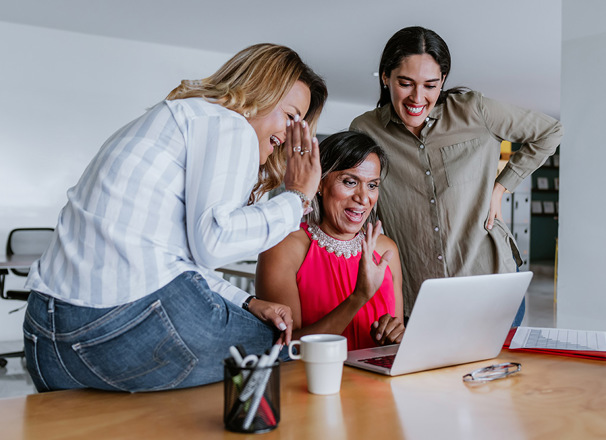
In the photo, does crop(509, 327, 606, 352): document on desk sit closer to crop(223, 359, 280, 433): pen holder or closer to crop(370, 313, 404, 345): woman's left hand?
crop(370, 313, 404, 345): woman's left hand

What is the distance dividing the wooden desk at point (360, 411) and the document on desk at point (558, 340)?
265mm

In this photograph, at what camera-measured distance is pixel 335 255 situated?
203 cm

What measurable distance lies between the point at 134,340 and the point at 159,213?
0.73 ft

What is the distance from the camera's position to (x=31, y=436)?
0.88 meters

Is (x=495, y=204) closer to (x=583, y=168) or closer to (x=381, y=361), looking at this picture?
(x=583, y=168)

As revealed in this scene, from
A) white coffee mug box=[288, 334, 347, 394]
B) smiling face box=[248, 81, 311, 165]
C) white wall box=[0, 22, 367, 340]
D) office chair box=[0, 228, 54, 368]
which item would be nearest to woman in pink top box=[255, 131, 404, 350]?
smiling face box=[248, 81, 311, 165]

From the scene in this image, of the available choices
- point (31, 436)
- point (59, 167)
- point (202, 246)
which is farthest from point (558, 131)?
point (59, 167)

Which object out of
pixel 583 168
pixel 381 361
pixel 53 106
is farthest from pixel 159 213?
pixel 53 106

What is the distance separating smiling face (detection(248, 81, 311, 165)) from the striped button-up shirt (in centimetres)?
24

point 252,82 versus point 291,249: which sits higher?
point 252,82

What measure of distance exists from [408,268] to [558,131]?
80cm

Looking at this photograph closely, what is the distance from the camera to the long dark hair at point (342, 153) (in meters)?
2.02

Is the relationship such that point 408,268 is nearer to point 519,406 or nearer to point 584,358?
point 584,358

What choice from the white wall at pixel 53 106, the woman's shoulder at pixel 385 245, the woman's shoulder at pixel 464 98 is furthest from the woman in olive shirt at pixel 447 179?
the white wall at pixel 53 106
